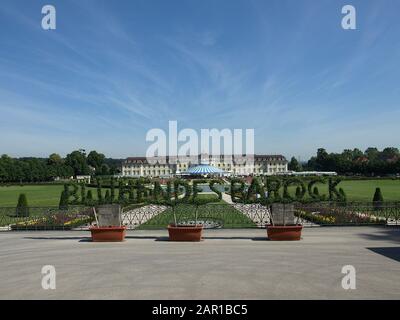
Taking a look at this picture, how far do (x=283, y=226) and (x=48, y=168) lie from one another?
367ft

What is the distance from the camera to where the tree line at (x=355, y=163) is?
110900 millimetres

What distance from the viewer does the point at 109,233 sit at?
56.0ft

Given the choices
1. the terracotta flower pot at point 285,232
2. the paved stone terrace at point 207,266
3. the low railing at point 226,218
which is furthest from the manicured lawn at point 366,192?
the terracotta flower pot at point 285,232

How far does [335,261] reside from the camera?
12.3 meters

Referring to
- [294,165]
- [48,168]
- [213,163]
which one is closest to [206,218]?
[48,168]

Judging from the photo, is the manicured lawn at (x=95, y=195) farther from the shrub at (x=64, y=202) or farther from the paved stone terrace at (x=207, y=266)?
the paved stone terrace at (x=207, y=266)

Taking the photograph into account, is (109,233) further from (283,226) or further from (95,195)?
(95,195)

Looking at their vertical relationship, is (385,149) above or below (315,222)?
above

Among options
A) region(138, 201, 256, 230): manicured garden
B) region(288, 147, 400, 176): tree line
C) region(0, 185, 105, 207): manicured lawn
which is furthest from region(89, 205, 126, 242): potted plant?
region(288, 147, 400, 176): tree line
